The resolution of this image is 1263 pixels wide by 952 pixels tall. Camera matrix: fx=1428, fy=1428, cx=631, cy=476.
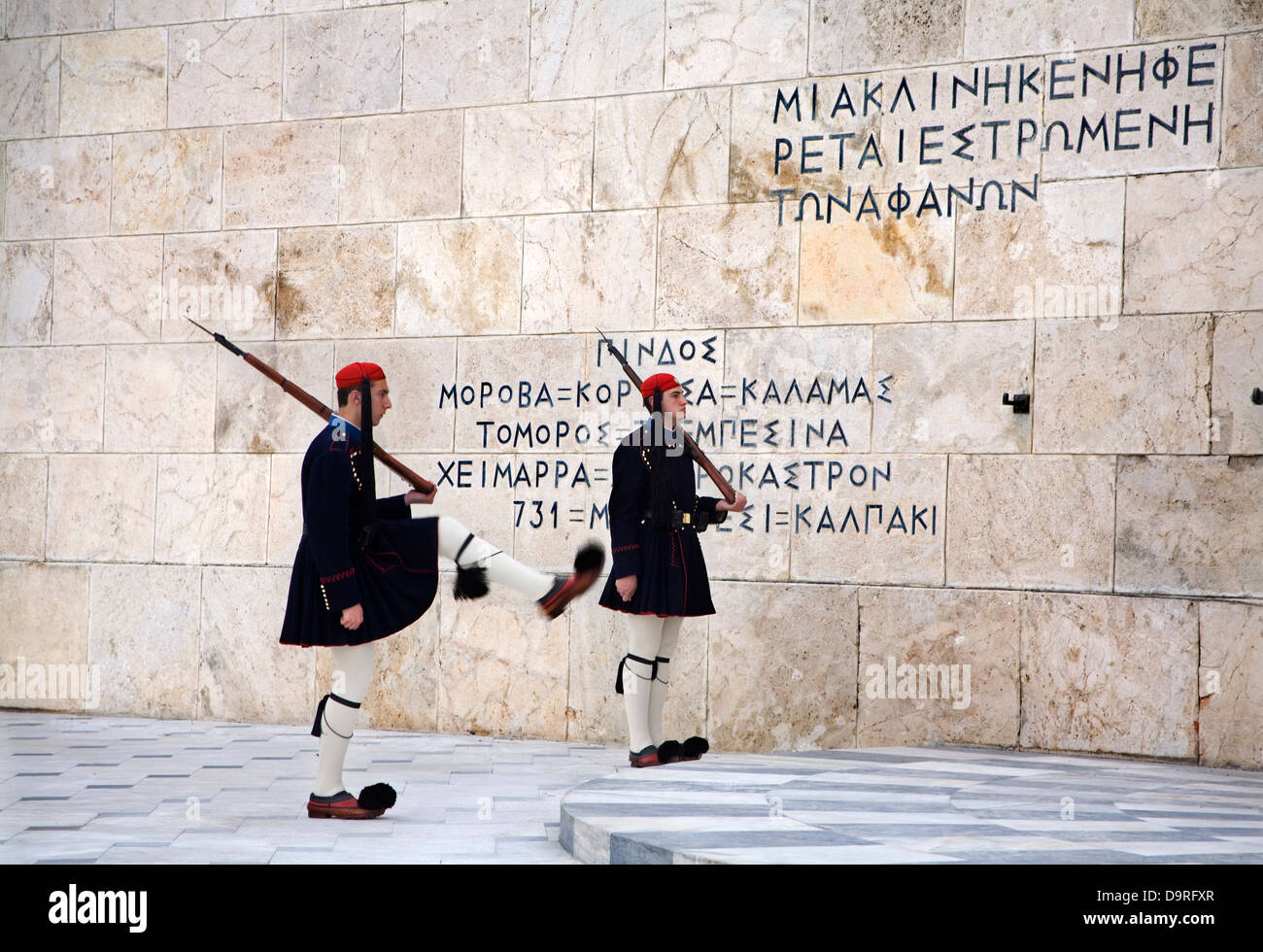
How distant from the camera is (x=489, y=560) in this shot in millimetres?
5984

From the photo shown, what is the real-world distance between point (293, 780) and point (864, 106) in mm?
4852

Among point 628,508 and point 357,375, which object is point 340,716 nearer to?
point 357,375

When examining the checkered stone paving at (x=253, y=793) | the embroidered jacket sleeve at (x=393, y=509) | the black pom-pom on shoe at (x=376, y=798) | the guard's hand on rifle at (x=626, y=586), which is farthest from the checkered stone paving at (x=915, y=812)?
the embroidered jacket sleeve at (x=393, y=509)

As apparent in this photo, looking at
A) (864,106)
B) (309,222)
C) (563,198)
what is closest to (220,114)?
(309,222)

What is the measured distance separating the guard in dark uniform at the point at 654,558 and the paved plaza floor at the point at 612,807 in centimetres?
38

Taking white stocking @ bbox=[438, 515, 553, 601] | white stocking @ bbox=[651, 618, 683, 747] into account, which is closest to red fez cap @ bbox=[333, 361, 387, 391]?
white stocking @ bbox=[438, 515, 553, 601]

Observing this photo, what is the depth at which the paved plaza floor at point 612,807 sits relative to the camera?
4625 mm

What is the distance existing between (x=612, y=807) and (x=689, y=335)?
3.89 meters

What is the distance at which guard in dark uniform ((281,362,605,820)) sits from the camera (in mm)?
5691

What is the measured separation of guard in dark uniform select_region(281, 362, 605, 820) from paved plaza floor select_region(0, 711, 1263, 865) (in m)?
0.40

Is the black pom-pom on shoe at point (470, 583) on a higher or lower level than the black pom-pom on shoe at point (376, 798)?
higher

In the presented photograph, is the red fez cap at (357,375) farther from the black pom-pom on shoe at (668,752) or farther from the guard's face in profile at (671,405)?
the black pom-pom on shoe at (668,752)

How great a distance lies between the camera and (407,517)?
20.0ft

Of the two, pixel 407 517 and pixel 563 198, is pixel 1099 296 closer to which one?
pixel 563 198
